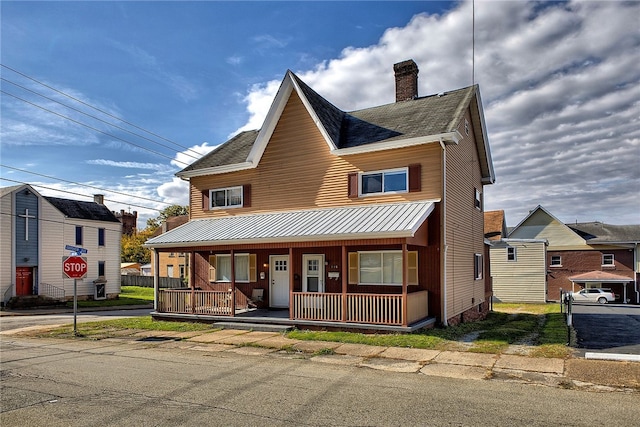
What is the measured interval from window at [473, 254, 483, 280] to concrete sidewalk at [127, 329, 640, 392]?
9637 millimetres

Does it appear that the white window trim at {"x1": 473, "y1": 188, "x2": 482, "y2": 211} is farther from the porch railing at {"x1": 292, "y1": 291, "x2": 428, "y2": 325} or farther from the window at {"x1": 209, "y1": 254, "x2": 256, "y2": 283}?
the window at {"x1": 209, "y1": 254, "x2": 256, "y2": 283}

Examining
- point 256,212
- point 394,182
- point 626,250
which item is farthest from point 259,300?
point 626,250

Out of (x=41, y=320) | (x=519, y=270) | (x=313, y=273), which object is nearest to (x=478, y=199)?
(x=313, y=273)

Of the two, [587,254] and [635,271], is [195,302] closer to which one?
[587,254]

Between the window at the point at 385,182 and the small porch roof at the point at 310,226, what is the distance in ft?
1.96

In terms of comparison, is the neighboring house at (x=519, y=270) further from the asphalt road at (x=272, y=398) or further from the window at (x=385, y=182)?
the asphalt road at (x=272, y=398)

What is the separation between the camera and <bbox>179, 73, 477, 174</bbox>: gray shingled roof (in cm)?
1655

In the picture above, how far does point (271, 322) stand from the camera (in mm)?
15633

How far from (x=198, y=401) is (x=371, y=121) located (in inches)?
556

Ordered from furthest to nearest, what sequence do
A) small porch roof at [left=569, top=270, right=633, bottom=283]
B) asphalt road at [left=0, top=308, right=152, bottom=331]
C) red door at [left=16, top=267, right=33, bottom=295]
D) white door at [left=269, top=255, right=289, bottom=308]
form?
small porch roof at [left=569, top=270, right=633, bottom=283]
red door at [left=16, top=267, right=33, bottom=295]
asphalt road at [left=0, top=308, right=152, bottom=331]
white door at [left=269, top=255, right=289, bottom=308]

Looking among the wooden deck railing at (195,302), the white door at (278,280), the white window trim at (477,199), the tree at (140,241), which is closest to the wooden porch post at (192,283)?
the wooden deck railing at (195,302)

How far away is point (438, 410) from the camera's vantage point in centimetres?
684

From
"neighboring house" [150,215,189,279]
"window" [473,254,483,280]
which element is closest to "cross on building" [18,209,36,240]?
"neighboring house" [150,215,189,279]

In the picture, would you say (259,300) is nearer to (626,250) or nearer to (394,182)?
(394,182)
